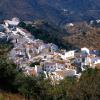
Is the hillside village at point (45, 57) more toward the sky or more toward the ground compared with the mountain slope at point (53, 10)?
more toward the ground

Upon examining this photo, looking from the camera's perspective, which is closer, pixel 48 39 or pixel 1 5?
pixel 48 39

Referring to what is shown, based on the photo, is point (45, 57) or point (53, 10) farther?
point (53, 10)

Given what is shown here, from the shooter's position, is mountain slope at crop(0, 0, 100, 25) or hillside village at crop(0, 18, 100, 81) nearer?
hillside village at crop(0, 18, 100, 81)

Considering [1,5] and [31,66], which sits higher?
[1,5]

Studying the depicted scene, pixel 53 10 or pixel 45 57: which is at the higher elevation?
pixel 53 10

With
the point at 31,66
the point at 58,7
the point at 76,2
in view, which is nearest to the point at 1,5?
the point at 58,7

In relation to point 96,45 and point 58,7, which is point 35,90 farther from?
point 58,7

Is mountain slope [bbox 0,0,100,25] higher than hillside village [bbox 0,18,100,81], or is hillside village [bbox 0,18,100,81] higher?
mountain slope [bbox 0,0,100,25]

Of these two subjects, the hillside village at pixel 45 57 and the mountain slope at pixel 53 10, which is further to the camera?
the mountain slope at pixel 53 10
